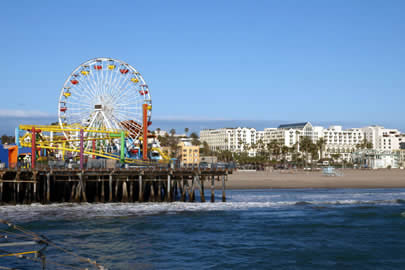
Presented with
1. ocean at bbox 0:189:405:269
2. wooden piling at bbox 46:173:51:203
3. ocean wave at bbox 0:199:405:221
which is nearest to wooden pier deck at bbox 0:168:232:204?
wooden piling at bbox 46:173:51:203

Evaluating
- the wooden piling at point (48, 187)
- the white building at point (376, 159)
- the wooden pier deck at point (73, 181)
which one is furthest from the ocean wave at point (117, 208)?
the white building at point (376, 159)

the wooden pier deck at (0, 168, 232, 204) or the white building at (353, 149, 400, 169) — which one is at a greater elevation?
the white building at (353, 149, 400, 169)

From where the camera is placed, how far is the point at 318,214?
36.9 m

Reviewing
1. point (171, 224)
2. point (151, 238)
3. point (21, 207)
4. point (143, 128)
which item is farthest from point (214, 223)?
point (143, 128)

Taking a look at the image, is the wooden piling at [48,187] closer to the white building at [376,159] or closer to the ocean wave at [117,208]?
the ocean wave at [117,208]

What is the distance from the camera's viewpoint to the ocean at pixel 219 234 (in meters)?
21.4

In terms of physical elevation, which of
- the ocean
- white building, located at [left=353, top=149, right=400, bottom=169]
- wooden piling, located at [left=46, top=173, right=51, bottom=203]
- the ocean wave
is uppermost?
white building, located at [left=353, top=149, right=400, bottom=169]

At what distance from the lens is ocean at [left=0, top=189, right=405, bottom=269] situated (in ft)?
70.2

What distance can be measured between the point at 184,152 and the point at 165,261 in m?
109

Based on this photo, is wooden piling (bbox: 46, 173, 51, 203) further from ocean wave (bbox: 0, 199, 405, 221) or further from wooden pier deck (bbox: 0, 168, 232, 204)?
ocean wave (bbox: 0, 199, 405, 221)

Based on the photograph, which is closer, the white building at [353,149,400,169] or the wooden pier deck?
the wooden pier deck

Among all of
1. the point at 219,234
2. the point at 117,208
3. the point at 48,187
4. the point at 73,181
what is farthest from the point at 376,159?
the point at 219,234

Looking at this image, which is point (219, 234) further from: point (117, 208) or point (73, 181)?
point (73, 181)

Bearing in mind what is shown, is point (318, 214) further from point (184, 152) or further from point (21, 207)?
point (184, 152)
